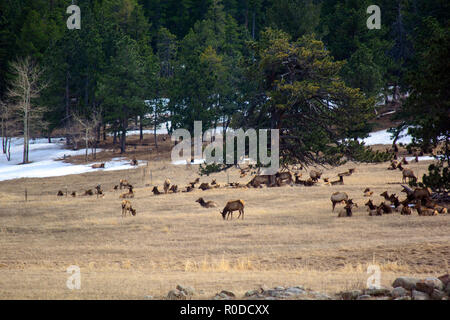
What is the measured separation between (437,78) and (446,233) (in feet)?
21.7

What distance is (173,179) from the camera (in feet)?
145

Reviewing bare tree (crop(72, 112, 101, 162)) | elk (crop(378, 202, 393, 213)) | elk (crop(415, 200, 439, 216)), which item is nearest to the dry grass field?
elk (crop(415, 200, 439, 216))

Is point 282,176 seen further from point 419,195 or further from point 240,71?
point 240,71

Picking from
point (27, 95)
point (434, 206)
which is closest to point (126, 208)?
point (434, 206)

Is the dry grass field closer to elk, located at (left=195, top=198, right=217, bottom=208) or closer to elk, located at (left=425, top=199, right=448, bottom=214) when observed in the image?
elk, located at (left=195, top=198, right=217, bottom=208)

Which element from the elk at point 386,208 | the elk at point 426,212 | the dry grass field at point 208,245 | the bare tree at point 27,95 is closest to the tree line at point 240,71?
the bare tree at point 27,95

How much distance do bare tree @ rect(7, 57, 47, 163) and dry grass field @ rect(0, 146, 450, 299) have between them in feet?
106

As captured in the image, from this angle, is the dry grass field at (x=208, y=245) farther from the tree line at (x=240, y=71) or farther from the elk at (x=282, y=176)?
the tree line at (x=240, y=71)

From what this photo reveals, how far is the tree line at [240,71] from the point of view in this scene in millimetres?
31125

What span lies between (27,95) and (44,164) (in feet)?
29.3

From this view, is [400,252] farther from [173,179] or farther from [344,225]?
[173,179]

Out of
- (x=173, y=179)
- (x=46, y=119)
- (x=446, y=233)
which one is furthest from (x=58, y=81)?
(x=446, y=233)

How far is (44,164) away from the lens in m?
57.4

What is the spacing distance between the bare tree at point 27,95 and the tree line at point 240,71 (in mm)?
389
